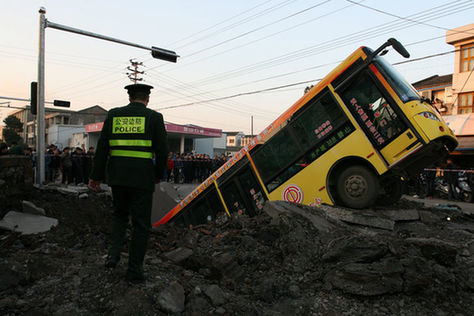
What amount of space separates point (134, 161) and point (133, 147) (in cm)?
13

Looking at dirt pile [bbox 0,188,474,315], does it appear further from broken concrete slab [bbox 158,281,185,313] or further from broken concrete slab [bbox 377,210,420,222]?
broken concrete slab [bbox 377,210,420,222]

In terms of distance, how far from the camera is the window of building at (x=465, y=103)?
68.3ft

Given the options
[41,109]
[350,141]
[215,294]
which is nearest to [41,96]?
[41,109]

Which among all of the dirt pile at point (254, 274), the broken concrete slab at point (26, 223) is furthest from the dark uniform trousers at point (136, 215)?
the broken concrete slab at point (26, 223)

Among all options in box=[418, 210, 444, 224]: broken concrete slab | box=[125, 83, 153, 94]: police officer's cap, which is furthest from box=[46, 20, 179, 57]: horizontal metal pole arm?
box=[418, 210, 444, 224]: broken concrete slab

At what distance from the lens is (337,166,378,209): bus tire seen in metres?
6.04

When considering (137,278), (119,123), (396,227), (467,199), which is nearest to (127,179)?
(119,123)

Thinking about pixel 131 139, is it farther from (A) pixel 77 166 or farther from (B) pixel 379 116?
(A) pixel 77 166

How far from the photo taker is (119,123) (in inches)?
128

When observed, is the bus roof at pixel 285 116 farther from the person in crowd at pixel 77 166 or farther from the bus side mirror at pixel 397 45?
the person in crowd at pixel 77 166

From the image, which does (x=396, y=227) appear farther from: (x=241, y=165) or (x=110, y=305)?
(x=110, y=305)

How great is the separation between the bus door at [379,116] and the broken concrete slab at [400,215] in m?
0.88

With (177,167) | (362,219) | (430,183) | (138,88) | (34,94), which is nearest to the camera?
(138,88)

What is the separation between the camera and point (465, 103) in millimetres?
21172
